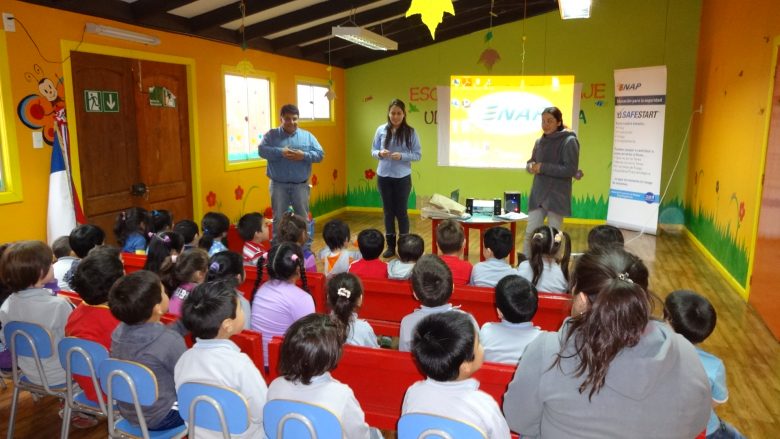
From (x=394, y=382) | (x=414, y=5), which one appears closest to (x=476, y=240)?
(x=414, y=5)

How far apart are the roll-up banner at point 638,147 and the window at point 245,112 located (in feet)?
14.2

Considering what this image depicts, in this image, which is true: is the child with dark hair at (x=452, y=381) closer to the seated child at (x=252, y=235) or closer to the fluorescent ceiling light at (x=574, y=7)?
the seated child at (x=252, y=235)

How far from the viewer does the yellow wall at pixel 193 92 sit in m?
3.74

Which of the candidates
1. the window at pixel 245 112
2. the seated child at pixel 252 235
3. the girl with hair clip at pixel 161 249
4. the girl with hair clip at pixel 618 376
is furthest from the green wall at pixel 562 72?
the girl with hair clip at pixel 618 376

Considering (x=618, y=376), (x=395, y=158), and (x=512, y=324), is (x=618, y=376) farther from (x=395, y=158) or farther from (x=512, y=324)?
(x=395, y=158)

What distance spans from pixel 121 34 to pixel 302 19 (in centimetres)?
190

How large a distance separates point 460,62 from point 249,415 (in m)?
6.91

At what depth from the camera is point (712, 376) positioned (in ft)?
5.60

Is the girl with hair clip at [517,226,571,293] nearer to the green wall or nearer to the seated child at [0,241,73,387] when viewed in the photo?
the seated child at [0,241,73,387]

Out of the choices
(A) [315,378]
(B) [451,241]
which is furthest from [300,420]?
(B) [451,241]

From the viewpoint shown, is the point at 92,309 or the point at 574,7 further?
the point at 574,7

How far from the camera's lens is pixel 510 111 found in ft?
23.1

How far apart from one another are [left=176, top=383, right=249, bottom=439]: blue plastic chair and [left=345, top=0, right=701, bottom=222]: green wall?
6649 millimetres

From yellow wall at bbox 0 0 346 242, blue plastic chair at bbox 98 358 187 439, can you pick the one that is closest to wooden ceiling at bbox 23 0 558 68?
yellow wall at bbox 0 0 346 242
